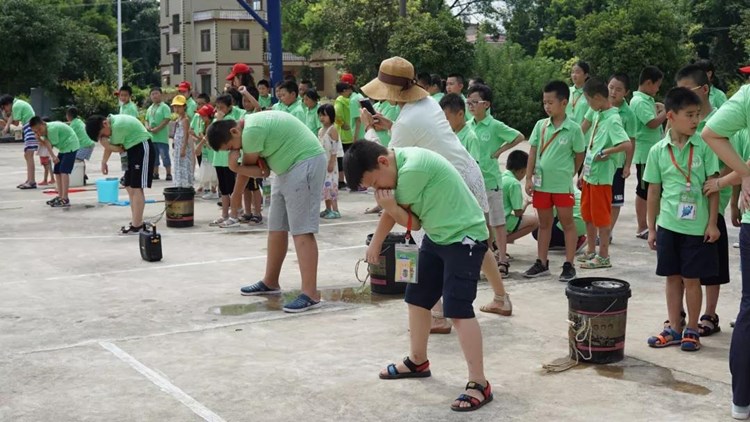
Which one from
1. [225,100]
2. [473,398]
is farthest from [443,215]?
[225,100]

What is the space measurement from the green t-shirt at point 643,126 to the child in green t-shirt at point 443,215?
18.2ft

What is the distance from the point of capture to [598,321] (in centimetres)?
605

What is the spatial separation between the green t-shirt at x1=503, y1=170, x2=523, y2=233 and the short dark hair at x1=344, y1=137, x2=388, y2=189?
4.60m

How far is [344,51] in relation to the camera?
124 feet

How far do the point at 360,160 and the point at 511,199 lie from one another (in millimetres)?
4706

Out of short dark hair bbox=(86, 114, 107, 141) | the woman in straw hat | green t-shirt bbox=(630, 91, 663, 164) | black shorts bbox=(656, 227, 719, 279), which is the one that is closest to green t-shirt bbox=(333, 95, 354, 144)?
short dark hair bbox=(86, 114, 107, 141)

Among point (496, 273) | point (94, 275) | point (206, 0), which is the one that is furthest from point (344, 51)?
point (206, 0)

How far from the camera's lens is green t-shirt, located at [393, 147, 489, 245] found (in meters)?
5.27

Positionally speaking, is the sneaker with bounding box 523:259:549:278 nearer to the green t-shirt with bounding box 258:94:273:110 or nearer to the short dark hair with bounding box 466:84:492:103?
the short dark hair with bounding box 466:84:492:103

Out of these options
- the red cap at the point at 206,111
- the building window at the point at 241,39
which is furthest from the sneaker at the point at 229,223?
the building window at the point at 241,39

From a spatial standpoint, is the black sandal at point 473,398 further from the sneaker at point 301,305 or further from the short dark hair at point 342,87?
the short dark hair at point 342,87

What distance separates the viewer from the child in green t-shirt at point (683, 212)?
618 centimetres

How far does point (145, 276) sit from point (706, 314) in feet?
16.9

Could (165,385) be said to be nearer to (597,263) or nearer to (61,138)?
(597,263)
